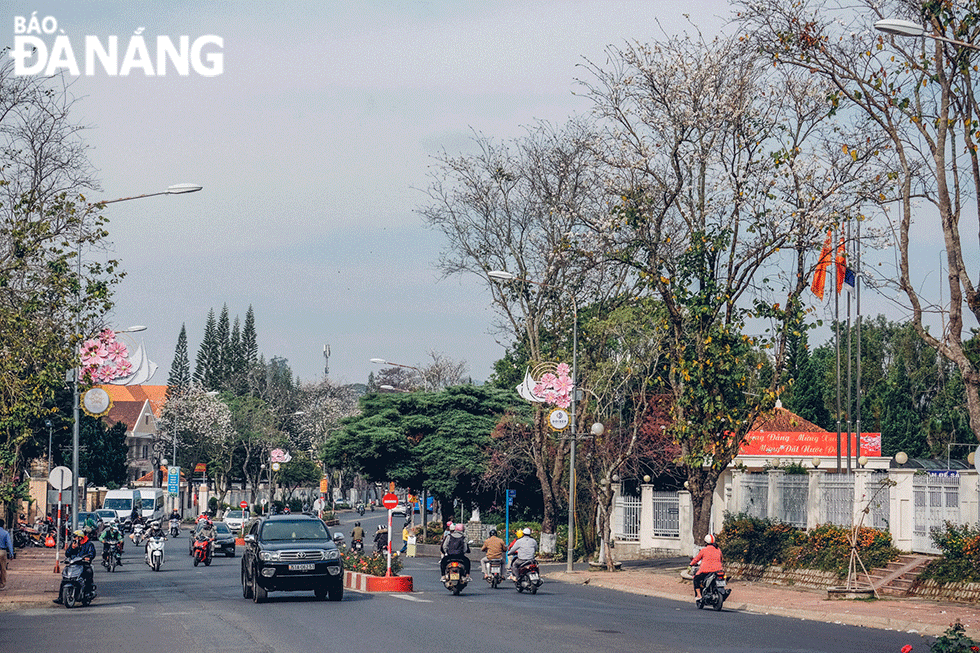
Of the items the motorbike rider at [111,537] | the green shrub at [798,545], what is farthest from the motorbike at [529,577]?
the motorbike rider at [111,537]

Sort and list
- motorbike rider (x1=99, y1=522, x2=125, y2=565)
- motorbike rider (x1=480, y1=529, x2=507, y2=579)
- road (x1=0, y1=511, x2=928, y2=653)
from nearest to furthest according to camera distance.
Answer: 1. road (x1=0, y1=511, x2=928, y2=653)
2. motorbike rider (x1=480, y1=529, x2=507, y2=579)
3. motorbike rider (x1=99, y1=522, x2=125, y2=565)

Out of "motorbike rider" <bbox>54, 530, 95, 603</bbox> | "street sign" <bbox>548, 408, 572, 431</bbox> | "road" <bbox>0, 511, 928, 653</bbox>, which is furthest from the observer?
"street sign" <bbox>548, 408, 572, 431</bbox>

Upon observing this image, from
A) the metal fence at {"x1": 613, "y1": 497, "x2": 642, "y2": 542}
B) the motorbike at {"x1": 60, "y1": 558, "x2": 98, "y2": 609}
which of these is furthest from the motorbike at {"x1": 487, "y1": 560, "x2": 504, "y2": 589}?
the metal fence at {"x1": 613, "y1": 497, "x2": 642, "y2": 542}

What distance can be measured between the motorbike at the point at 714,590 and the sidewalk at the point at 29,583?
13.4 meters

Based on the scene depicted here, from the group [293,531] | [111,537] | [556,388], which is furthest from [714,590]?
[111,537]

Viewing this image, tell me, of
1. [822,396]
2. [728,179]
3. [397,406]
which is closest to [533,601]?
[728,179]

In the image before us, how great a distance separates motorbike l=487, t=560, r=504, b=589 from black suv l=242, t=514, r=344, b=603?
6248 mm

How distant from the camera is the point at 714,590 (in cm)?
2406

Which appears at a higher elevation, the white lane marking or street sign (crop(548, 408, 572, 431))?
street sign (crop(548, 408, 572, 431))

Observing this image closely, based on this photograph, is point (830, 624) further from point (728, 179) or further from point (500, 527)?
point (500, 527)

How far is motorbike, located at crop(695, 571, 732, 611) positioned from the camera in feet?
78.6

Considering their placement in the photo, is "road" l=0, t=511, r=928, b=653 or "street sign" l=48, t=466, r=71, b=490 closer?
"road" l=0, t=511, r=928, b=653

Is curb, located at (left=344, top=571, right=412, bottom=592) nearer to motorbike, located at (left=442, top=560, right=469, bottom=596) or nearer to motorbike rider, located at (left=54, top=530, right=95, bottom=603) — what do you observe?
motorbike, located at (left=442, top=560, right=469, bottom=596)

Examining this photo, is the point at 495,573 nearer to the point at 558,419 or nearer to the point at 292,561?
the point at 292,561
